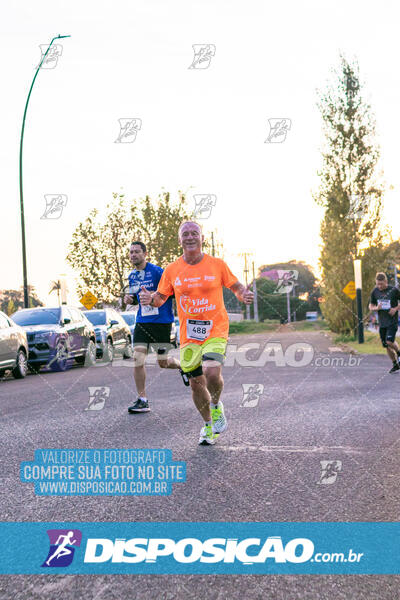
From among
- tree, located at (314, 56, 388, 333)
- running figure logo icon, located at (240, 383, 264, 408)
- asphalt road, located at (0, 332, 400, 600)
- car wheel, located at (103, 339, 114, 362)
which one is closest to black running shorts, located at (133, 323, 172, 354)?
asphalt road, located at (0, 332, 400, 600)

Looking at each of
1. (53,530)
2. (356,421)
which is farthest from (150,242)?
(53,530)

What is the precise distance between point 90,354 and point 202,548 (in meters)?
16.1

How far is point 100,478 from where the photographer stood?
503 cm

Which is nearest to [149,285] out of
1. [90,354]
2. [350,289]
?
[90,354]

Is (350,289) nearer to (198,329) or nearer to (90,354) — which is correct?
(90,354)

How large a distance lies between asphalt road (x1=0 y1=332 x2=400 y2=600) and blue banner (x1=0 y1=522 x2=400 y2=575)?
115mm

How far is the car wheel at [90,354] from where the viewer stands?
62.6 feet

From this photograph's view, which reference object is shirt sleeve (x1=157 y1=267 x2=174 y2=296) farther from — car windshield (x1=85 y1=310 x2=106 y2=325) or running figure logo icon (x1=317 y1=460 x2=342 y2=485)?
car windshield (x1=85 y1=310 x2=106 y2=325)

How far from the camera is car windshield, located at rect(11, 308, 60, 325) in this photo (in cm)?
1752

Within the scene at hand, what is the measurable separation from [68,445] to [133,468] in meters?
1.14

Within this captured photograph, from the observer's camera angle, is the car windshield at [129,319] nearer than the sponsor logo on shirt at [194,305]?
No

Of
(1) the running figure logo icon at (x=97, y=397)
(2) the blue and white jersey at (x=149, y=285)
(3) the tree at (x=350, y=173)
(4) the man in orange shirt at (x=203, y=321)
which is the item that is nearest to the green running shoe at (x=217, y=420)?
(4) the man in orange shirt at (x=203, y=321)

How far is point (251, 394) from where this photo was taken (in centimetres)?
1018

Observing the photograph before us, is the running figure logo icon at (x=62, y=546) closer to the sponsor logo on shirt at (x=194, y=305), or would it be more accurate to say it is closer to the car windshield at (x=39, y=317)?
the sponsor logo on shirt at (x=194, y=305)
